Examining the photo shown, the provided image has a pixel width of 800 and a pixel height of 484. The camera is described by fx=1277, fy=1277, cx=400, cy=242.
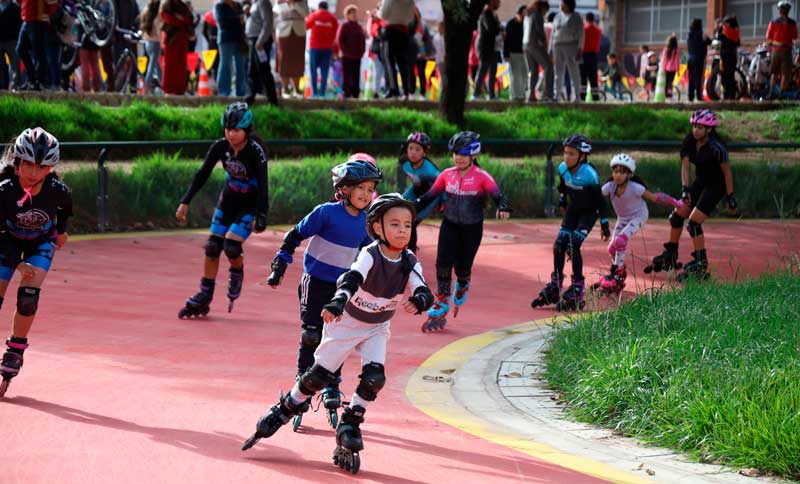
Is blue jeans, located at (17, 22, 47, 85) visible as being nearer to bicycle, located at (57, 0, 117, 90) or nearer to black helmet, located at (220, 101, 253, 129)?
bicycle, located at (57, 0, 117, 90)

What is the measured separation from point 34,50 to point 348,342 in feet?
52.6

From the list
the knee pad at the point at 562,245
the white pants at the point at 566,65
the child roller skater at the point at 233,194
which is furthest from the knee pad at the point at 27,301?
the white pants at the point at 566,65

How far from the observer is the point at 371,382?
673cm

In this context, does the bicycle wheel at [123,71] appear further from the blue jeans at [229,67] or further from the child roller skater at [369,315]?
the child roller skater at [369,315]

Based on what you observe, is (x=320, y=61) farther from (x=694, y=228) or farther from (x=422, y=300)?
(x=422, y=300)

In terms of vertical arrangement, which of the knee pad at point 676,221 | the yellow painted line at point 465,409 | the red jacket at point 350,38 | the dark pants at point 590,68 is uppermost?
the red jacket at point 350,38

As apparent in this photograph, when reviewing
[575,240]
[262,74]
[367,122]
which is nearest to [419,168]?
[575,240]

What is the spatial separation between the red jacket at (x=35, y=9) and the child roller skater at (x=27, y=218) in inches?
512

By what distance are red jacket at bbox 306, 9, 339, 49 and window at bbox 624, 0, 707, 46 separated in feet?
91.7

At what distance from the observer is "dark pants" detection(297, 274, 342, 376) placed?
25.5 feet

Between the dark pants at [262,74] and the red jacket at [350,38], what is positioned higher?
the red jacket at [350,38]

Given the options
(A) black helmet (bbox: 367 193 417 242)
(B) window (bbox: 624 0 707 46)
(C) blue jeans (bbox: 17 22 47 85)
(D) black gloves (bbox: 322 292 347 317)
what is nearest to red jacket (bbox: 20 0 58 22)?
(C) blue jeans (bbox: 17 22 47 85)

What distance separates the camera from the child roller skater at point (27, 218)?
8.11m

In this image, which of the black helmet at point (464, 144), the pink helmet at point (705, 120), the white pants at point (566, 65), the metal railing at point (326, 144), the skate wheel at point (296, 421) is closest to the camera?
the skate wheel at point (296, 421)
